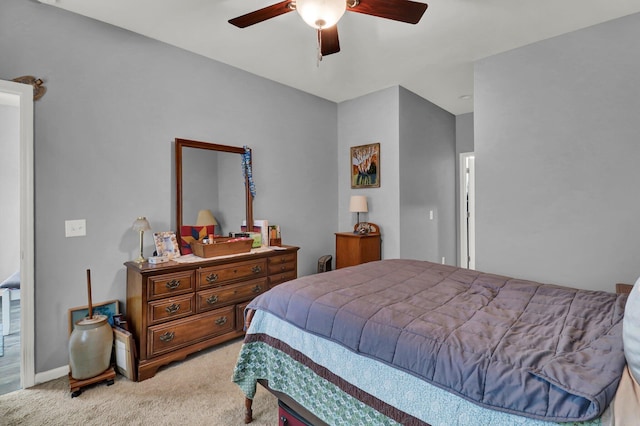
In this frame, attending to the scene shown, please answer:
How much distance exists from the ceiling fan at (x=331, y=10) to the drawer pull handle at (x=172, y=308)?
2083 millimetres

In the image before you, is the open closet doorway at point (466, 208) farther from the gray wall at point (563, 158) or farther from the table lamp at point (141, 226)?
the table lamp at point (141, 226)

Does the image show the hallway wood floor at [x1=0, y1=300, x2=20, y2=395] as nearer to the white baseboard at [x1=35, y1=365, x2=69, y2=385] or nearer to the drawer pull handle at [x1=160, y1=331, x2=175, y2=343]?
the white baseboard at [x1=35, y1=365, x2=69, y2=385]

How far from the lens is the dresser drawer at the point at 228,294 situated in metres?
2.59

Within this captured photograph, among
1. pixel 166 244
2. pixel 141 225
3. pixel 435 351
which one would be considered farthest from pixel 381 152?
pixel 435 351

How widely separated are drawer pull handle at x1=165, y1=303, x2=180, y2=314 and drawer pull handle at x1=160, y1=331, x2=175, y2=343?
0.51 ft

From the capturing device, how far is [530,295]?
1.70 m

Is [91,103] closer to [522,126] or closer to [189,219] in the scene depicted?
[189,219]

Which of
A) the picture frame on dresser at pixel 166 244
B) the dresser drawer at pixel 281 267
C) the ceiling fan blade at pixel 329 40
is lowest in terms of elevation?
the dresser drawer at pixel 281 267

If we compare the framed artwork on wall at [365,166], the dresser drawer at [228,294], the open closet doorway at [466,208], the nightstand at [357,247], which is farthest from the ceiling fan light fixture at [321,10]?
the open closet doorway at [466,208]

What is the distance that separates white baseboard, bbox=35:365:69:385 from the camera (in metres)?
2.22

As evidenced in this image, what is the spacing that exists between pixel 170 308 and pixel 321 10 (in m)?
2.28

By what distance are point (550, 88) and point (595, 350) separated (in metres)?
2.61

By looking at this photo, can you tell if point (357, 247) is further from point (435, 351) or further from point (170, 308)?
point (435, 351)

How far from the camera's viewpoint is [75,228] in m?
2.38
